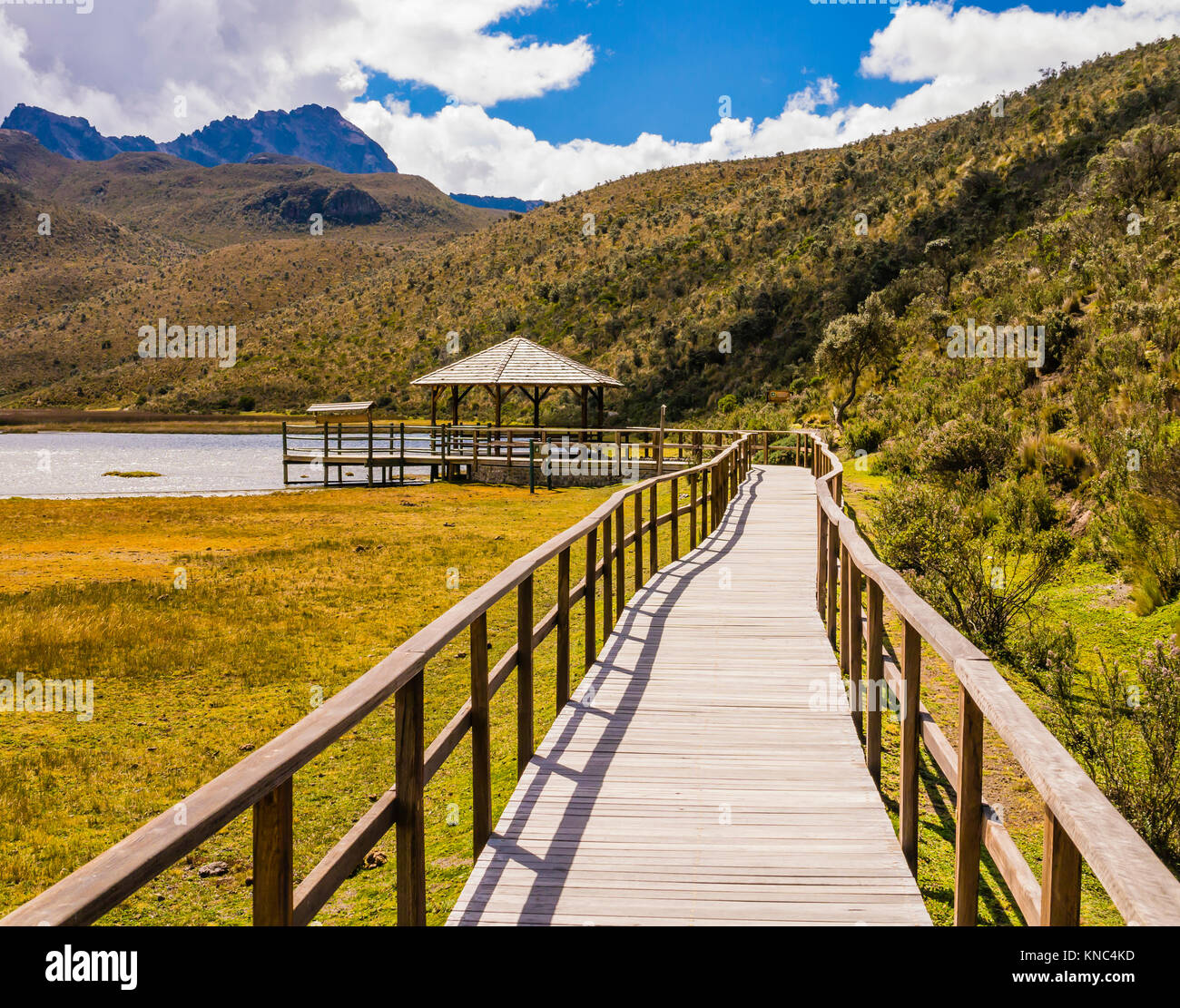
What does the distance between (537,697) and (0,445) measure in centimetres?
5116

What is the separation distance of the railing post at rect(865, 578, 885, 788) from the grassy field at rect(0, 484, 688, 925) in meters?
2.19

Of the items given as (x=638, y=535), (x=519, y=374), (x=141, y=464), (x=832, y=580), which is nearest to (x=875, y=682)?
(x=832, y=580)

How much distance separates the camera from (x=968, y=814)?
2746 mm

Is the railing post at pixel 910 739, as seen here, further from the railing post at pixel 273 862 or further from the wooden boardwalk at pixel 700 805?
the railing post at pixel 273 862

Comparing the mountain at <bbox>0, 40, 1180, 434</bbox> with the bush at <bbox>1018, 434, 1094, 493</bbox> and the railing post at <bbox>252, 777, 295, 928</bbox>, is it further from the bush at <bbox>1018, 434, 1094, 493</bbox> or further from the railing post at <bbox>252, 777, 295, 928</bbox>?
the railing post at <bbox>252, 777, 295, 928</bbox>

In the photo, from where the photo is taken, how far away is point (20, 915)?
4.16 feet

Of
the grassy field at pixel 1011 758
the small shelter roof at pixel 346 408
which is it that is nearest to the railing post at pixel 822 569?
the grassy field at pixel 1011 758

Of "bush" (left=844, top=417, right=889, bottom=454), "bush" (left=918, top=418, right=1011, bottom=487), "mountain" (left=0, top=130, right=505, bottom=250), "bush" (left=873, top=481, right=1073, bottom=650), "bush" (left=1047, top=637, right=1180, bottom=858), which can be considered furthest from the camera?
"mountain" (left=0, top=130, right=505, bottom=250)

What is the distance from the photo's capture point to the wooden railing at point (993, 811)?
59.2 inches

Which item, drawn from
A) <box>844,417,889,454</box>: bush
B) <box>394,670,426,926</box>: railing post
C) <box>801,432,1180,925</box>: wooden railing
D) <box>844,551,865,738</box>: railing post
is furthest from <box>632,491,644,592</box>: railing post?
<box>844,417,889,454</box>: bush

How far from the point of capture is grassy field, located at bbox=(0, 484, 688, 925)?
524cm

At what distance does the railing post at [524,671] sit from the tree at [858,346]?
25.4 m

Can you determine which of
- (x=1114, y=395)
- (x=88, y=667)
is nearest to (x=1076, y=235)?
(x=1114, y=395)

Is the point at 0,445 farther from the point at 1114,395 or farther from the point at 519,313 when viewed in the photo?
the point at 1114,395
